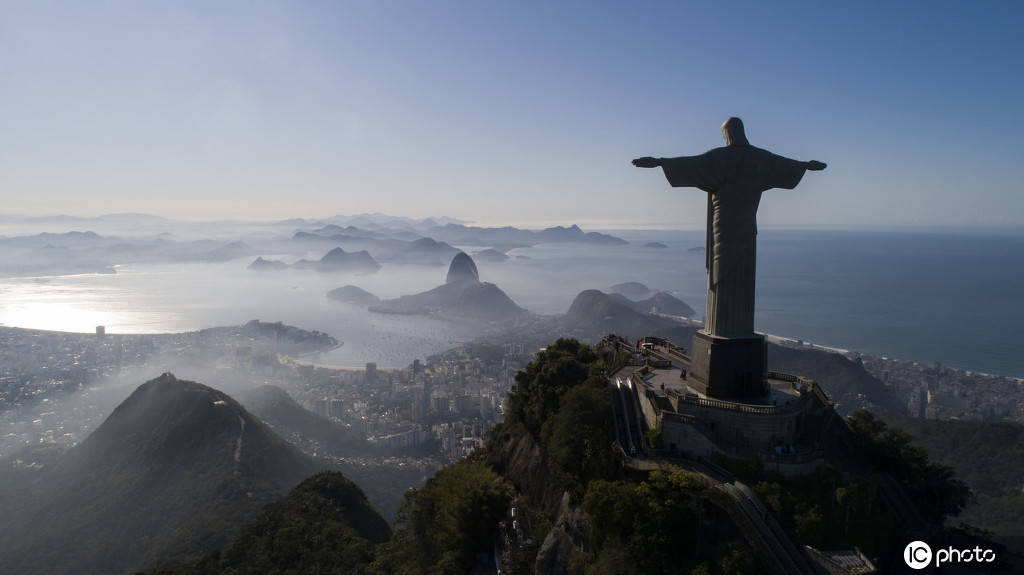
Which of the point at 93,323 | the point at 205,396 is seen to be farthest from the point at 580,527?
the point at 93,323

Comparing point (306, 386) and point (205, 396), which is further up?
point (205, 396)

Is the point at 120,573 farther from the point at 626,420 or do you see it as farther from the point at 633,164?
the point at 633,164

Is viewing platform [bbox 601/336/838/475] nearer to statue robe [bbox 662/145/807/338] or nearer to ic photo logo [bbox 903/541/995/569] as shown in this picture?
statue robe [bbox 662/145/807/338]

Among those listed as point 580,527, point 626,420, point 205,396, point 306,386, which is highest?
point 626,420

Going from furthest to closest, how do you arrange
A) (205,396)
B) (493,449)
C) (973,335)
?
(973,335)
(205,396)
(493,449)

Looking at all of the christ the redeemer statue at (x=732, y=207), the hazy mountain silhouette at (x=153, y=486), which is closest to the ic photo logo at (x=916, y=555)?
the christ the redeemer statue at (x=732, y=207)

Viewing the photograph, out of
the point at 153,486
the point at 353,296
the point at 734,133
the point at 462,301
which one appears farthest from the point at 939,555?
the point at 353,296

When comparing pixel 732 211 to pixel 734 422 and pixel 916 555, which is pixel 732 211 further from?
pixel 916 555

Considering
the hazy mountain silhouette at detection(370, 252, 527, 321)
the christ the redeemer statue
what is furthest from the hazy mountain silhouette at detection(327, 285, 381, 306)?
the christ the redeemer statue
